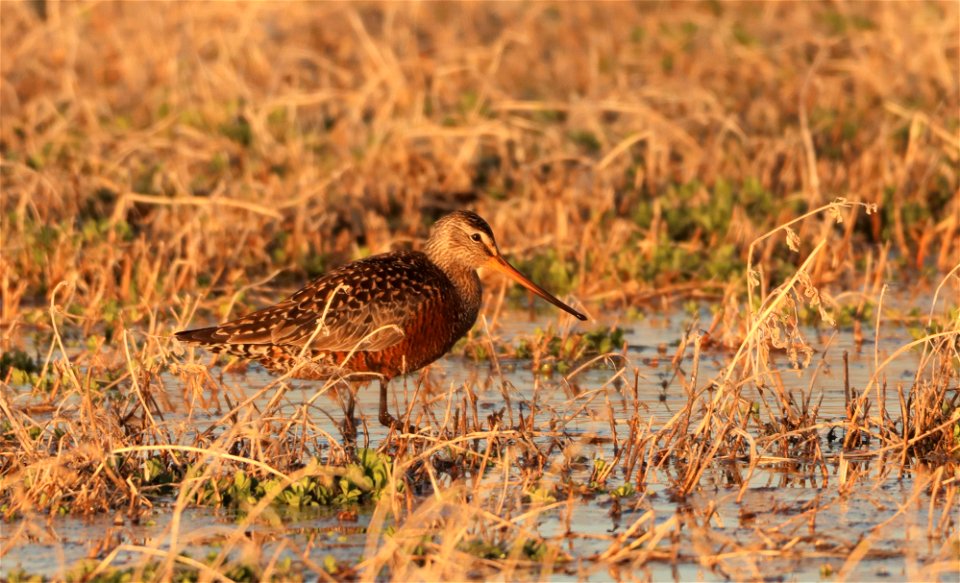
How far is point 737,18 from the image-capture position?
1930 cm

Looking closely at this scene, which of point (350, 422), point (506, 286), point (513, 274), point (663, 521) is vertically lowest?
point (506, 286)

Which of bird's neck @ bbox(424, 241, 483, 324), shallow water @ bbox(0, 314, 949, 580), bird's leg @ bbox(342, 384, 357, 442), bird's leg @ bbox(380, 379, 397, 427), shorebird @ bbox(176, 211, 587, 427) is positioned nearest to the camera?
shallow water @ bbox(0, 314, 949, 580)

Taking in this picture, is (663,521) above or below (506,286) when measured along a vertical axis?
above

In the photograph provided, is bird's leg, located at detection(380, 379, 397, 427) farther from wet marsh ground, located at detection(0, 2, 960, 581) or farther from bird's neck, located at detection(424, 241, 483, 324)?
bird's neck, located at detection(424, 241, 483, 324)

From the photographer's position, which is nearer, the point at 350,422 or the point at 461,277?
the point at 350,422

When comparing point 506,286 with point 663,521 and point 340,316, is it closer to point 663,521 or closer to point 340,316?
point 340,316

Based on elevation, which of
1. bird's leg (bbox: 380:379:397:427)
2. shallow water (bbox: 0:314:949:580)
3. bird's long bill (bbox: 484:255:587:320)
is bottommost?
bird's leg (bbox: 380:379:397:427)

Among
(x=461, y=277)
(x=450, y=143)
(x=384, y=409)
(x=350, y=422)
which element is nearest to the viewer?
(x=350, y=422)

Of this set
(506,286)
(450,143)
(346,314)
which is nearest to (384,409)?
(346,314)

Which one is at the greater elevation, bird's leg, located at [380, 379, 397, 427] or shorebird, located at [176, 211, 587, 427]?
shorebird, located at [176, 211, 587, 427]

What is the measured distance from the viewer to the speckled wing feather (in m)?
8.84

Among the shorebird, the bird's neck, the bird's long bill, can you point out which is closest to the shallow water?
the shorebird

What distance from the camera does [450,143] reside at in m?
13.9

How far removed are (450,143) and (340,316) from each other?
510 centimetres
